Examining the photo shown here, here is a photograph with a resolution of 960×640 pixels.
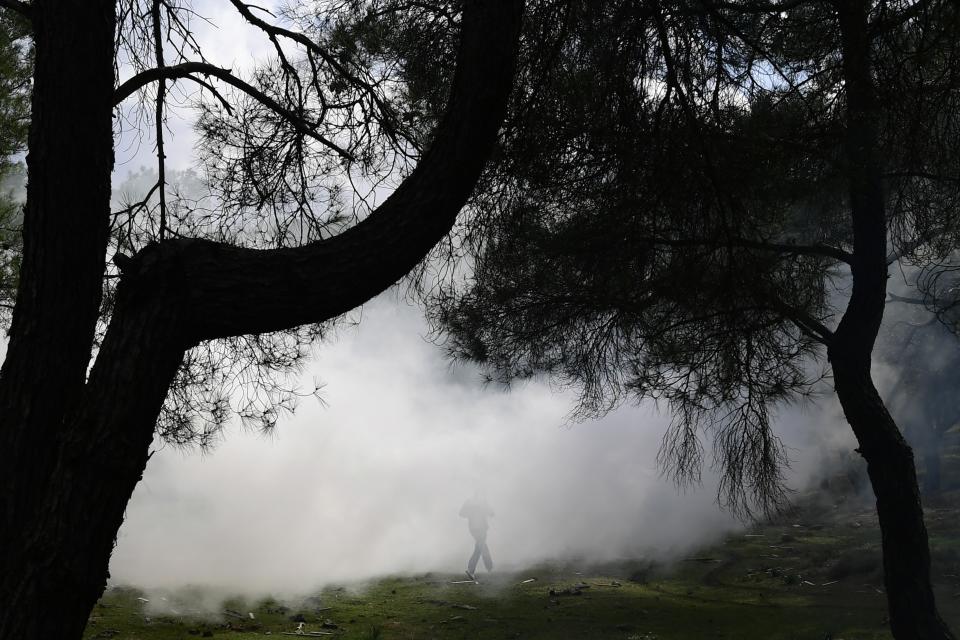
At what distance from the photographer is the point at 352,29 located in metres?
4.36

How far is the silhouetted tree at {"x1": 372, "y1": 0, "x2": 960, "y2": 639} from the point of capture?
372cm

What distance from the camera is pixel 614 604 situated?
7.56m

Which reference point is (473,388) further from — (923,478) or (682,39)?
(682,39)

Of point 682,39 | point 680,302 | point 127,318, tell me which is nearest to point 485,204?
point 682,39

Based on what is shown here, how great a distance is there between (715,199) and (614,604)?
4.78 meters

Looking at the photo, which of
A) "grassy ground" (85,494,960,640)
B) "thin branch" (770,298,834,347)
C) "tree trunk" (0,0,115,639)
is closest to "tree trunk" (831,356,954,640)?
"thin branch" (770,298,834,347)

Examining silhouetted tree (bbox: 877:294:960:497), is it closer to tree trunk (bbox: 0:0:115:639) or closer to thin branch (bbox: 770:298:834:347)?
thin branch (bbox: 770:298:834:347)

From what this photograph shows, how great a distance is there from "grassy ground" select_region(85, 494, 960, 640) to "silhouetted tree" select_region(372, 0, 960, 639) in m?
1.84

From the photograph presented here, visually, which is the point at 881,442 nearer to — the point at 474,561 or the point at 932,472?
the point at 474,561

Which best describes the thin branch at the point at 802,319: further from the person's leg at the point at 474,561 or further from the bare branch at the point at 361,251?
the person's leg at the point at 474,561

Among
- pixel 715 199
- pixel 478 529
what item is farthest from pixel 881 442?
pixel 478 529

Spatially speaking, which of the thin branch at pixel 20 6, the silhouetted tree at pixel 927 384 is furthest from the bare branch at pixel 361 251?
the silhouetted tree at pixel 927 384

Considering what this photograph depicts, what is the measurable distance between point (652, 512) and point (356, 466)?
4.77 meters

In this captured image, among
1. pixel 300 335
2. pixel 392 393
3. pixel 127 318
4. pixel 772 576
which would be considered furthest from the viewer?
pixel 392 393
